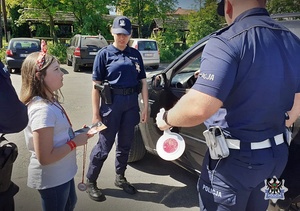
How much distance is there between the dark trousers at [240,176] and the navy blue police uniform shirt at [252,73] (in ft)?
0.32

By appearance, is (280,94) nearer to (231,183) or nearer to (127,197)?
(231,183)

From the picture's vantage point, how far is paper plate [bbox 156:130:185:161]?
1962mm

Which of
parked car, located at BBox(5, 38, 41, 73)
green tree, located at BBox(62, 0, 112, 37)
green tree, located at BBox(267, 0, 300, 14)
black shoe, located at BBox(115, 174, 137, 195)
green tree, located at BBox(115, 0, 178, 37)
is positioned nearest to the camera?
black shoe, located at BBox(115, 174, 137, 195)

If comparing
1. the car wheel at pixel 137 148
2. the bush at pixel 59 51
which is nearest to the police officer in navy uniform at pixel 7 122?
the car wheel at pixel 137 148

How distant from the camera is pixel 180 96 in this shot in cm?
306

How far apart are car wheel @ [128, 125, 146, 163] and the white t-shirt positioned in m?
1.83

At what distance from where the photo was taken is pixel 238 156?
156 centimetres

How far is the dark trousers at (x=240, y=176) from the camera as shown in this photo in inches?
61.2

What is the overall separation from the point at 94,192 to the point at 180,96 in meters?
1.39

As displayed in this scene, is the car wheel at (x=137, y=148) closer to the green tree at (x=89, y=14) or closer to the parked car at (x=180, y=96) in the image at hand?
the parked car at (x=180, y=96)

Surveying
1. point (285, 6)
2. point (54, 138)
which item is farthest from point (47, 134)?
point (285, 6)

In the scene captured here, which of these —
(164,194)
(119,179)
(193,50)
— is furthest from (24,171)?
(193,50)

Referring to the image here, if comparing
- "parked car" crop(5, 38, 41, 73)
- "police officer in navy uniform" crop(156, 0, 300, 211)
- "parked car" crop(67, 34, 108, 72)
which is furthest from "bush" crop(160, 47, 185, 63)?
"police officer in navy uniform" crop(156, 0, 300, 211)

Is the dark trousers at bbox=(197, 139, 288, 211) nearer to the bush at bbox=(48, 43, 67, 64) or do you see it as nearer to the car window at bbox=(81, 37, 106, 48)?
the car window at bbox=(81, 37, 106, 48)
